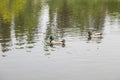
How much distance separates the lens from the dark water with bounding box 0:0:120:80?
44219 mm

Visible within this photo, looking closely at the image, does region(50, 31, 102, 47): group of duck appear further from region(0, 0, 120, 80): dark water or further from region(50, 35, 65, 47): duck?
region(0, 0, 120, 80): dark water

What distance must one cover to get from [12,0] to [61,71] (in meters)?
93.0

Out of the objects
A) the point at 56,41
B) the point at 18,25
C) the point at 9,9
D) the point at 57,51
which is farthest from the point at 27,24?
the point at 9,9

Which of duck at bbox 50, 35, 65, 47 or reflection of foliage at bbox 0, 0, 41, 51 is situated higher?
reflection of foliage at bbox 0, 0, 41, 51

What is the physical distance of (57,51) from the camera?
5681 cm

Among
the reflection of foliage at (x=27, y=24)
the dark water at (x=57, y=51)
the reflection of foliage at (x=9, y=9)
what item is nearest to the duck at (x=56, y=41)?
the dark water at (x=57, y=51)

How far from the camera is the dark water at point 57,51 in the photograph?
44.2 meters

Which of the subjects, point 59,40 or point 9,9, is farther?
point 9,9

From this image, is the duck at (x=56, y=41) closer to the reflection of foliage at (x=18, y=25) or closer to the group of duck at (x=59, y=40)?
the group of duck at (x=59, y=40)

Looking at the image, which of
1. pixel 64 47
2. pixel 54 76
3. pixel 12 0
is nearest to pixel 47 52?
pixel 64 47

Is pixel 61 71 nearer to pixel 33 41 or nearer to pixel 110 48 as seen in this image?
pixel 110 48

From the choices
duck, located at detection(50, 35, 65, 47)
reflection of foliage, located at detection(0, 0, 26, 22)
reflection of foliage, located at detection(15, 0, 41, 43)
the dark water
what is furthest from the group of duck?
reflection of foliage, located at detection(0, 0, 26, 22)

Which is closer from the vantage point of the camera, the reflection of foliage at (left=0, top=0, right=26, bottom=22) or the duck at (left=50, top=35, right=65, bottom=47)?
the duck at (left=50, top=35, right=65, bottom=47)

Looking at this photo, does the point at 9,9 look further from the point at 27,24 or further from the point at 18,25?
the point at 18,25
